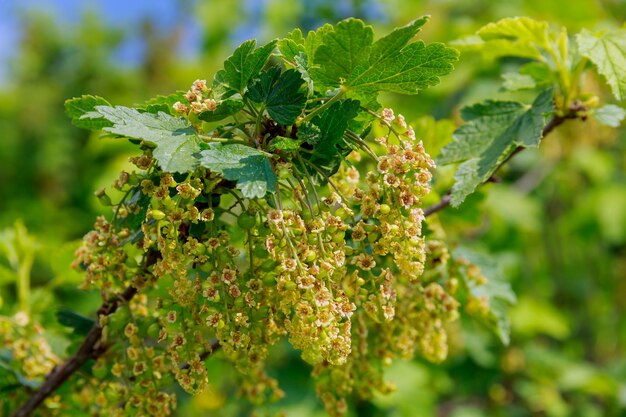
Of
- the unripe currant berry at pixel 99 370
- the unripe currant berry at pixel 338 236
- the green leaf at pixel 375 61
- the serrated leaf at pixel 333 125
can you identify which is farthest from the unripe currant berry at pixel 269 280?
the unripe currant berry at pixel 99 370

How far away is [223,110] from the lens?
1073mm

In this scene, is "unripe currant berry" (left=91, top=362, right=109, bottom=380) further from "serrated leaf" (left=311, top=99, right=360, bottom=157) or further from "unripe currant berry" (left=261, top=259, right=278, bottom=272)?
"serrated leaf" (left=311, top=99, right=360, bottom=157)

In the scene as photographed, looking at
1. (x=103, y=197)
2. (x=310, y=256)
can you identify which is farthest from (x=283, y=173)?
(x=103, y=197)

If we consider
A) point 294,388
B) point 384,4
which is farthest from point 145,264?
point 384,4

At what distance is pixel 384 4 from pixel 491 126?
2.45m

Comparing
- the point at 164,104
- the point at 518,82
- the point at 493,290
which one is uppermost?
the point at 164,104

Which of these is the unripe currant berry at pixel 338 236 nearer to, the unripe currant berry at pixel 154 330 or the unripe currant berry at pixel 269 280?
the unripe currant berry at pixel 269 280

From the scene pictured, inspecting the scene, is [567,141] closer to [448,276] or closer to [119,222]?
[448,276]

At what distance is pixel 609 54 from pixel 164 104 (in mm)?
891

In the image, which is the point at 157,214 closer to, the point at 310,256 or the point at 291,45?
the point at 310,256

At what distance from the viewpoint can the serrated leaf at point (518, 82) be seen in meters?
1.51

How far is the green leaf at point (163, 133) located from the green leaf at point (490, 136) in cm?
50

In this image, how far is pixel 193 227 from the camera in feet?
3.50

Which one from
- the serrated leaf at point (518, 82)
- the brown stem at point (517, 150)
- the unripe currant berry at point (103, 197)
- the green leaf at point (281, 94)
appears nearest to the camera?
the green leaf at point (281, 94)
